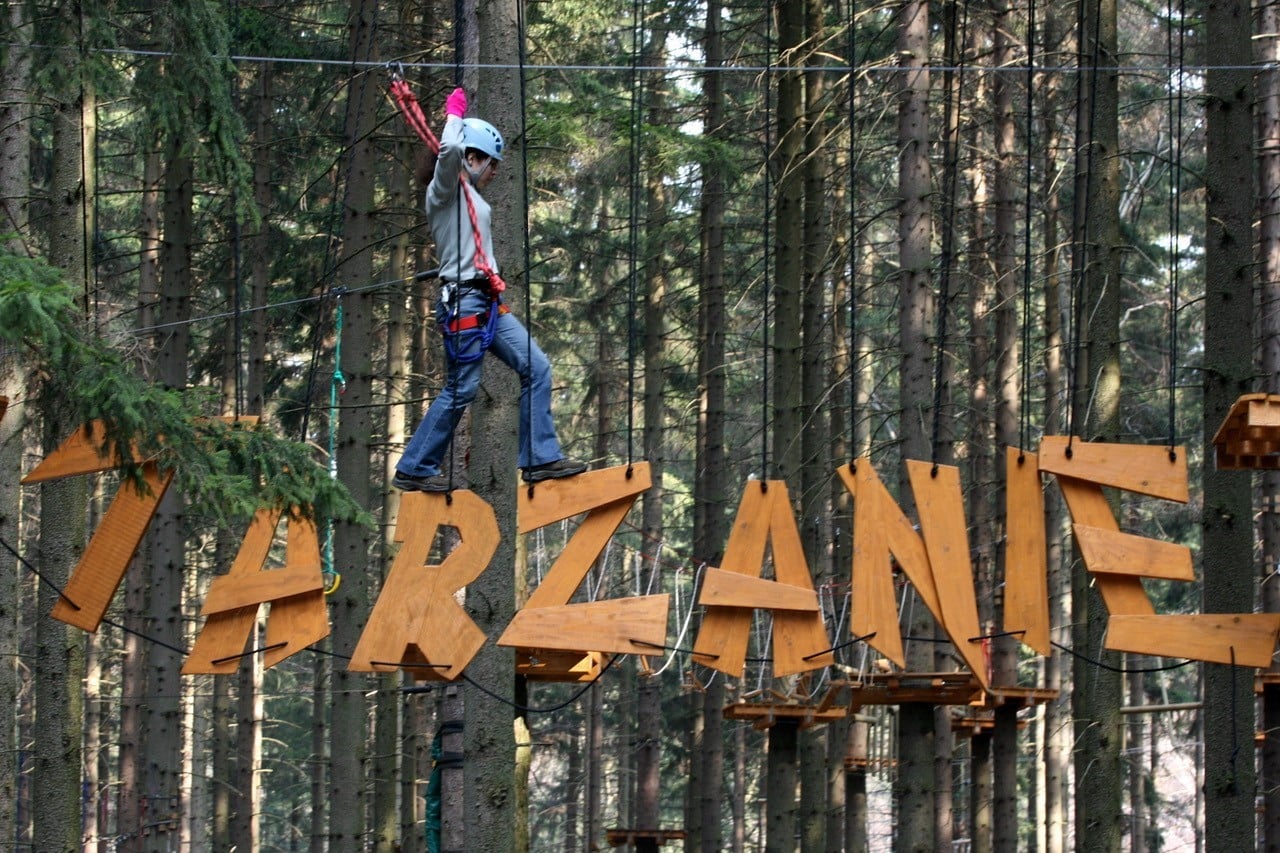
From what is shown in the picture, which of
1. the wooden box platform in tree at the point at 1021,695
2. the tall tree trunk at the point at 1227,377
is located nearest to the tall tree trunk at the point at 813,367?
the wooden box platform in tree at the point at 1021,695

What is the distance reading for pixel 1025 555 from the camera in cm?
878

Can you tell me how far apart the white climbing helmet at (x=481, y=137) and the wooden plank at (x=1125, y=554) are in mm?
3648

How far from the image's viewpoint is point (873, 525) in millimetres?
9047

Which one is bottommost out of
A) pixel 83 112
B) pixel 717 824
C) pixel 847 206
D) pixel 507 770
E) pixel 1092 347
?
pixel 717 824

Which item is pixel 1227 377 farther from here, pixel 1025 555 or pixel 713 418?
pixel 713 418

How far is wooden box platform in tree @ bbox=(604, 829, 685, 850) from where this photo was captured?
59.5 ft

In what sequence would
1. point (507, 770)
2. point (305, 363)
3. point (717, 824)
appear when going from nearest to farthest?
1. point (507, 770)
2. point (717, 824)
3. point (305, 363)

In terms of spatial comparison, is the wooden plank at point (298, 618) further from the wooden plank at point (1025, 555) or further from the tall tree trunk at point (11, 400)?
the wooden plank at point (1025, 555)

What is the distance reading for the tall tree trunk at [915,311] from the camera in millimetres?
13562

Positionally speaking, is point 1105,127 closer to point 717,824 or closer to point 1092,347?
point 1092,347

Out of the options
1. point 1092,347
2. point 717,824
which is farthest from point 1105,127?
→ point 717,824

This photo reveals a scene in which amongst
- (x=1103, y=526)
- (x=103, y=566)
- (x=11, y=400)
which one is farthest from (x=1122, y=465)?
(x=11, y=400)

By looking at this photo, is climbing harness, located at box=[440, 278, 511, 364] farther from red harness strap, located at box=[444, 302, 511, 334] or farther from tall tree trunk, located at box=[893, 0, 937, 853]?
tall tree trunk, located at box=[893, 0, 937, 853]

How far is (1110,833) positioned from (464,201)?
776 cm
